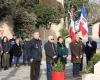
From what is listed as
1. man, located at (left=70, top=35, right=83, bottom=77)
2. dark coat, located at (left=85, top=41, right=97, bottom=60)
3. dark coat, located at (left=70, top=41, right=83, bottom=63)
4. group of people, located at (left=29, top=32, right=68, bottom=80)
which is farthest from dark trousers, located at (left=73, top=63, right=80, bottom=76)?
dark coat, located at (left=85, top=41, right=97, bottom=60)

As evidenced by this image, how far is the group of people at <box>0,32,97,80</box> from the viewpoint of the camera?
57.1ft

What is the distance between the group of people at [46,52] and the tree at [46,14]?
1446 centimetres

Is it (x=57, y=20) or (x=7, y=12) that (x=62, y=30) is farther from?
(x=7, y=12)

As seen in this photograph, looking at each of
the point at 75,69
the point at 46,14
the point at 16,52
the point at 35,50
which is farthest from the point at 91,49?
the point at 46,14

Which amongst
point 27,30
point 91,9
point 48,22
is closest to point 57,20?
point 48,22

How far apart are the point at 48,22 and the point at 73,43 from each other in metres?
24.4

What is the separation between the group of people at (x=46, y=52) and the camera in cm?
1739

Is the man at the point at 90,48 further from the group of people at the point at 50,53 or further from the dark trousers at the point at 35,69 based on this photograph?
the dark trousers at the point at 35,69

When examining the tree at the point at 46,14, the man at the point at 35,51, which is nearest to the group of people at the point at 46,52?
the man at the point at 35,51

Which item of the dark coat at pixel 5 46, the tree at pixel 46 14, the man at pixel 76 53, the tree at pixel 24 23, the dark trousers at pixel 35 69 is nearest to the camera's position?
the dark trousers at pixel 35 69

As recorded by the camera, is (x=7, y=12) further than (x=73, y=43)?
Yes

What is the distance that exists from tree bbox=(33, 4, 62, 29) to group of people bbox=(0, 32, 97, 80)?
14.5m

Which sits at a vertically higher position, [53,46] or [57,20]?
[57,20]

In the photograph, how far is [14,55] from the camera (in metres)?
27.2
